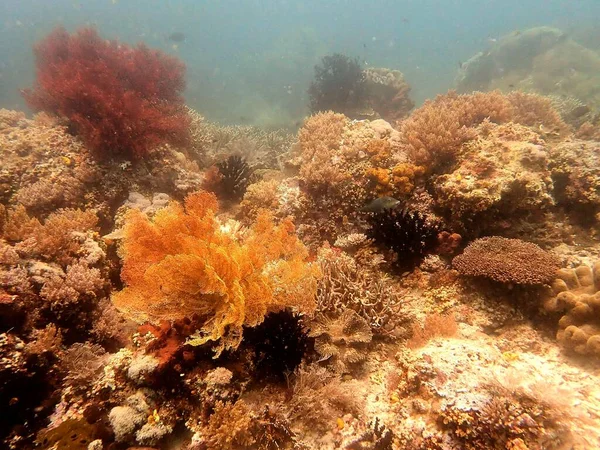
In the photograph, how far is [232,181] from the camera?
8062mm

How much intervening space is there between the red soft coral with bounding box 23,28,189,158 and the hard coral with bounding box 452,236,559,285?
7582 millimetres

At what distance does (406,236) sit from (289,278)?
2.73 m

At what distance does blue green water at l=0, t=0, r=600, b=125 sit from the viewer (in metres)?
36.3

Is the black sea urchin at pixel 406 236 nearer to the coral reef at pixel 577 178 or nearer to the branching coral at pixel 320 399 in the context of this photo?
the branching coral at pixel 320 399

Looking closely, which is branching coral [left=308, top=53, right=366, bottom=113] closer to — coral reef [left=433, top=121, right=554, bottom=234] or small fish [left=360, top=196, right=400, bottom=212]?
coral reef [left=433, top=121, right=554, bottom=234]

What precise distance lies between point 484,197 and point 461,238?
86 cm

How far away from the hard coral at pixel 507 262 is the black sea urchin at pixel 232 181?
5.49 metres

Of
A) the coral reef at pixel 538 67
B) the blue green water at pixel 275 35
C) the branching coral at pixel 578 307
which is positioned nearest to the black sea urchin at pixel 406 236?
the branching coral at pixel 578 307

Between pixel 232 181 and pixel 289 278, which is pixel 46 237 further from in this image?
pixel 232 181

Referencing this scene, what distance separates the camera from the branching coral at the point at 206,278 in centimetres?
335

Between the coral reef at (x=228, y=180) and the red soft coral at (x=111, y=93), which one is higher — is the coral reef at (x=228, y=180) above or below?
below

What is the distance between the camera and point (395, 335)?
4.43m

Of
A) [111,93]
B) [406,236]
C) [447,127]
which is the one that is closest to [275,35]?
[111,93]

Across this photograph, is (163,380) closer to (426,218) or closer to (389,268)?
(389,268)
